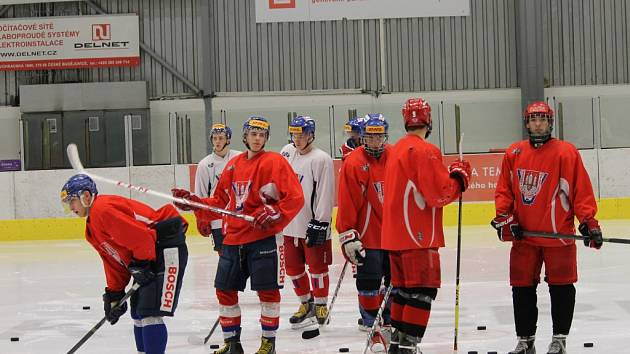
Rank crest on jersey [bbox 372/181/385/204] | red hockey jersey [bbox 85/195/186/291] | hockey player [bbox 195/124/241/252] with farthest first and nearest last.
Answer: hockey player [bbox 195/124/241/252] < crest on jersey [bbox 372/181/385/204] < red hockey jersey [bbox 85/195/186/291]

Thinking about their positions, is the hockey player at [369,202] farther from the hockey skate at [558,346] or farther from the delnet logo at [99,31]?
the delnet logo at [99,31]

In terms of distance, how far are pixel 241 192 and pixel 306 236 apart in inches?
37.1

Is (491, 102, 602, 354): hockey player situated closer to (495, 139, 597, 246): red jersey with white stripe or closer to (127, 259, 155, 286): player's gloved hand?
(495, 139, 597, 246): red jersey with white stripe

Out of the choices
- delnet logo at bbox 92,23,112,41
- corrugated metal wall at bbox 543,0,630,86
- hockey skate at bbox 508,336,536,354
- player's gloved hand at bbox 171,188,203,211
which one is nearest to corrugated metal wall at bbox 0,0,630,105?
corrugated metal wall at bbox 543,0,630,86

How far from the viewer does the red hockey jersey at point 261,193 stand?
493cm

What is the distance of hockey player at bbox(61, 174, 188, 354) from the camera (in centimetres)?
418

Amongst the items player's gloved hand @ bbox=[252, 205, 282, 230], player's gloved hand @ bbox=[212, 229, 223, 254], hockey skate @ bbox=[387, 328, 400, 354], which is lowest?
hockey skate @ bbox=[387, 328, 400, 354]

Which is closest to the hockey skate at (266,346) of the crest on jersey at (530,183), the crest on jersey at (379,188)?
the crest on jersey at (379,188)

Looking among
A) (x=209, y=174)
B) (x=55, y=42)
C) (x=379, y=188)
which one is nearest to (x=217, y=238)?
(x=209, y=174)

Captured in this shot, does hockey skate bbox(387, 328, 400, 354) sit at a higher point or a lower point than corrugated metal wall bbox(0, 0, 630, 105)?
lower

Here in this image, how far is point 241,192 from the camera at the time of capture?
505 centimetres

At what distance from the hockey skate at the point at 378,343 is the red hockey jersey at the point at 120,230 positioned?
4.58ft

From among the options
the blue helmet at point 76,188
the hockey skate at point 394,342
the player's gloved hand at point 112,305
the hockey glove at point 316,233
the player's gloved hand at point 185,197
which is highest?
the blue helmet at point 76,188

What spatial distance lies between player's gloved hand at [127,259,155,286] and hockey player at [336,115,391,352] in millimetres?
1182
